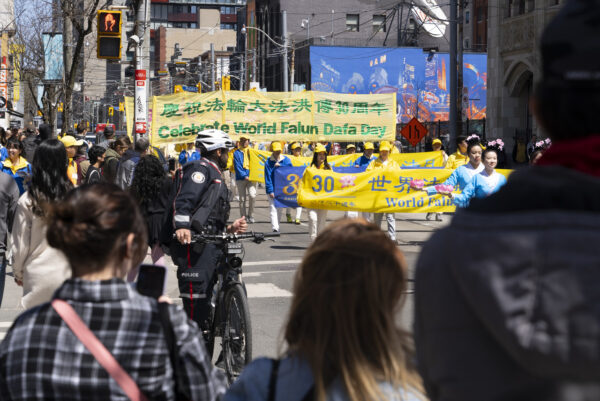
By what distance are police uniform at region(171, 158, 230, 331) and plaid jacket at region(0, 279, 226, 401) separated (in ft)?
13.5

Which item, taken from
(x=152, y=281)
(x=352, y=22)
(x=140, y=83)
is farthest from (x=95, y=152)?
(x=352, y=22)

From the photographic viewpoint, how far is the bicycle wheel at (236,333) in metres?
6.57

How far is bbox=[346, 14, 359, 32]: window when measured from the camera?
8156 cm

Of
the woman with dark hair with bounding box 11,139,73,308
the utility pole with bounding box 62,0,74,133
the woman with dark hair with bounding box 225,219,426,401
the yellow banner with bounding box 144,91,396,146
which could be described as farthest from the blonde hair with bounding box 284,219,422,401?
the utility pole with bounding box 62,0,74,133

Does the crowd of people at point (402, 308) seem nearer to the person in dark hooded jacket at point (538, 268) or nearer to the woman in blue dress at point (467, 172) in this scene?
the person in dark hooded jacket at point (538, 268)

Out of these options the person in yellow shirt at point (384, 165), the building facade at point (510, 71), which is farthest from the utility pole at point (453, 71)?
the person in yellow shirt at point (384, 165)

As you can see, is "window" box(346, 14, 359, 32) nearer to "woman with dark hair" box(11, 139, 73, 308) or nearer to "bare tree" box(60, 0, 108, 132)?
"bare tree" box(60, 0, 108, 132)

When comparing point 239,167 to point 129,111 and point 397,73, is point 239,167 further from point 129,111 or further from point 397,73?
point 397,73

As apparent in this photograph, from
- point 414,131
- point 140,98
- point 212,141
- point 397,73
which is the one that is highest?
point 397,73

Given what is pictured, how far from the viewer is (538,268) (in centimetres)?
162

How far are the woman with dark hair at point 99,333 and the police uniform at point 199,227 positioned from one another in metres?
4.08

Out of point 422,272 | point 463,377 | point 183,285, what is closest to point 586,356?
point 463,377

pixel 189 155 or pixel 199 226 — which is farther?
pixel 189 155

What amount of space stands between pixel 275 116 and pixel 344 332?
20536 mm
